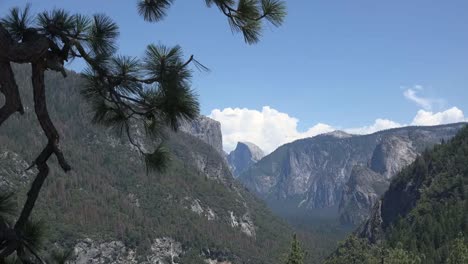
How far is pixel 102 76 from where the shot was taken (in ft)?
17.9

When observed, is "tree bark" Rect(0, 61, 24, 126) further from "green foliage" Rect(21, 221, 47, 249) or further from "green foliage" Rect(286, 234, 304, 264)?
"green foliage" Rect(286, 234, 304, 264)

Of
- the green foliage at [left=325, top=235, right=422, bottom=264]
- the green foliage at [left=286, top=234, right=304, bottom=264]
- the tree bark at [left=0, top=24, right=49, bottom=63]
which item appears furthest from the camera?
the green foliage at [left=325, top=235, right=422, bottom=264]

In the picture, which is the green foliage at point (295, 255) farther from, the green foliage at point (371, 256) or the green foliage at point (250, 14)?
the green foliage at point (250, 14)

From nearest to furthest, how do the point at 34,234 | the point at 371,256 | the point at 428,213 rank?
the point at 34,234 → the point at 371,256 → the point at 428,213

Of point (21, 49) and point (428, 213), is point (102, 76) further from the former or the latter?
point (428, 213)

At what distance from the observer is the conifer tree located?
448 centimetres

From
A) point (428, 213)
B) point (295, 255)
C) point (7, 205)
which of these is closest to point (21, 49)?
point (7, 205)

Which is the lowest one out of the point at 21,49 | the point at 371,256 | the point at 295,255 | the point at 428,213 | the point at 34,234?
the point at 34,234

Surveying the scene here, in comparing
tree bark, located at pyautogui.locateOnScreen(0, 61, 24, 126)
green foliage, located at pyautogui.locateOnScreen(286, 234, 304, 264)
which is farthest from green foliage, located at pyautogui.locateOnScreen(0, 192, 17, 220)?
green foliage, located at pyautogui.locateOnScreen(286, 234, 304, 264)

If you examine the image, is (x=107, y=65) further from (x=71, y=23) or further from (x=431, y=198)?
(x=431, y=198)

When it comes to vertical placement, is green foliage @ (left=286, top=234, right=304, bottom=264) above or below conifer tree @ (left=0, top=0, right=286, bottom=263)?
above

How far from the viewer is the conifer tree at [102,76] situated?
4484 millimetres

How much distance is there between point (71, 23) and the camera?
5098 mm

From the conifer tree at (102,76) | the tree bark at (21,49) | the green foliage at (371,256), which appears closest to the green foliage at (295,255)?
the green foliage at (371,256)
